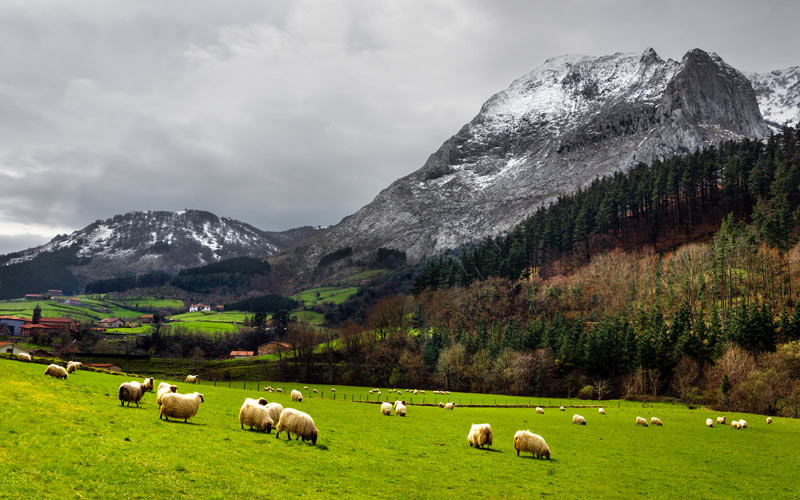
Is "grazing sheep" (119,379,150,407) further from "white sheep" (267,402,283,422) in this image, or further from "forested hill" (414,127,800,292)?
"forested hill" (414,127,800,292)

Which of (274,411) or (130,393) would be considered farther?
(130,393)

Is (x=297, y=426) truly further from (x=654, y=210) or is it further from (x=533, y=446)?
(x=654, y=210)

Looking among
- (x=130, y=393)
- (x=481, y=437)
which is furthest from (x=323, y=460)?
(x=130, y=393)

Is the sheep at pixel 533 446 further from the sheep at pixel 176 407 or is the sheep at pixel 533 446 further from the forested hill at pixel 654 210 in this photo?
the forested hill at pixel 654 210

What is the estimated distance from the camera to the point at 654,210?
16212cm

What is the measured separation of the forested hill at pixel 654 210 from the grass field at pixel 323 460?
378 feet

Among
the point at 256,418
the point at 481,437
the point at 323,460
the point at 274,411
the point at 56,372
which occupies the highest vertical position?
the point at 56,372

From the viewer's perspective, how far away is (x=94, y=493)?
1386cm

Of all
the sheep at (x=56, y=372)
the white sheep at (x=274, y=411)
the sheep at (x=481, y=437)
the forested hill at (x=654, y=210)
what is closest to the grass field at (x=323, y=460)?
the sheep at (x=481, y=437)

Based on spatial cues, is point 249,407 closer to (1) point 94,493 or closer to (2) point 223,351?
(1) point 94,493

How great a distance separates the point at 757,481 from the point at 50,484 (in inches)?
1443

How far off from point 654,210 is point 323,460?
17134 centimetres

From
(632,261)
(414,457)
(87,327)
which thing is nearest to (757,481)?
(414,457)

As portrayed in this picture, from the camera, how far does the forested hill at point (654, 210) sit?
452 feet
